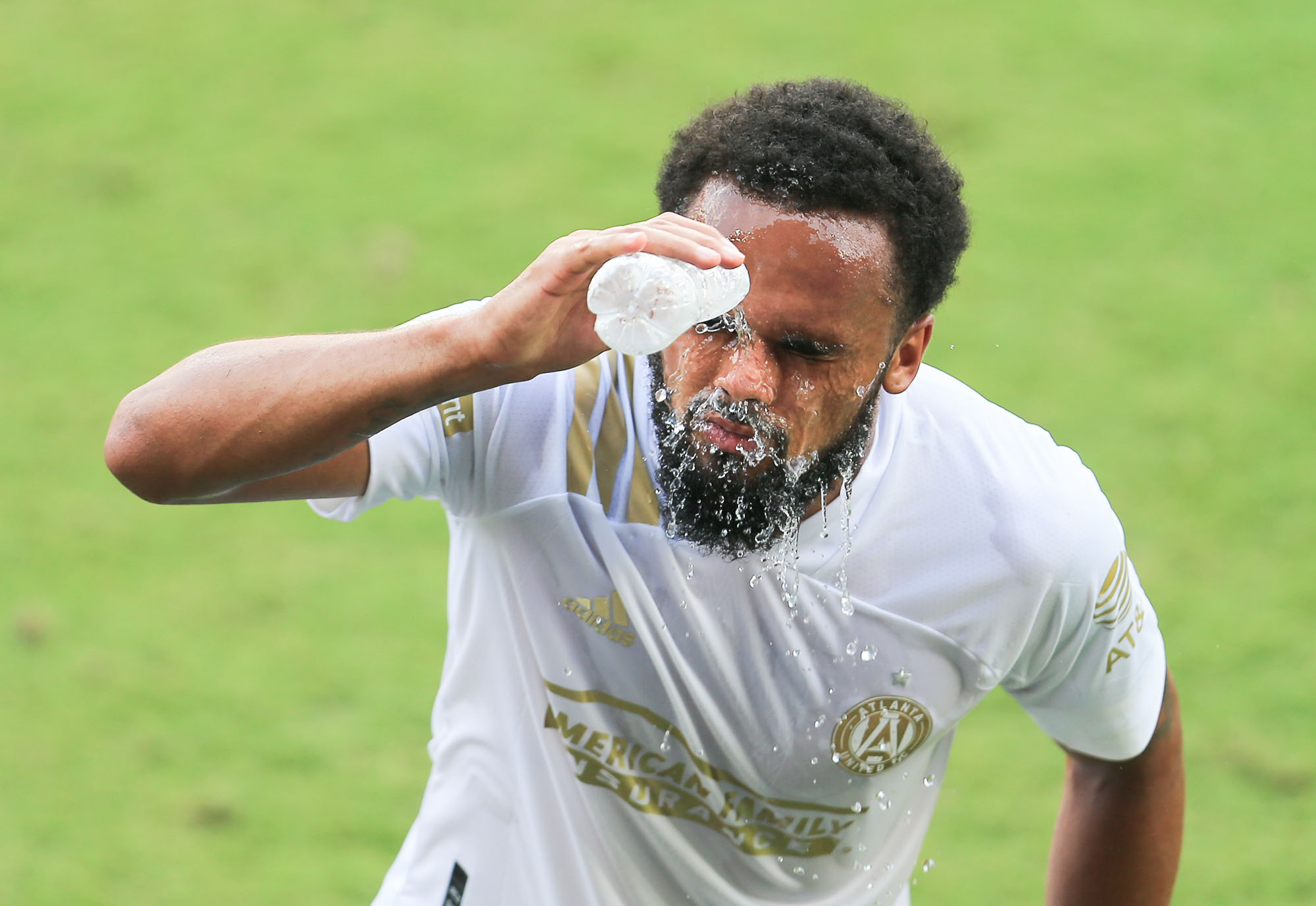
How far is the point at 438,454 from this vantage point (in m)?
2.47

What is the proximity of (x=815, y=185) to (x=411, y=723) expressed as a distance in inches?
137

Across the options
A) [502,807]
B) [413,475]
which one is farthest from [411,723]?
[413,475]

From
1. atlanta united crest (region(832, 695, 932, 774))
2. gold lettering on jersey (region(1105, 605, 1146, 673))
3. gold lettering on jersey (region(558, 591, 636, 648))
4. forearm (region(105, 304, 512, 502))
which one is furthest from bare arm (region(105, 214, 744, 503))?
gold lettering on jersey (region(1105, 605, 1146, 673))

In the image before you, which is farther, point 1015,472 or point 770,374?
point 1015,472

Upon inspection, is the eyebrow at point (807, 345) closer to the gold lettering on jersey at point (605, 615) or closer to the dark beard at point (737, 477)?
the dark beard at point (737, 477)

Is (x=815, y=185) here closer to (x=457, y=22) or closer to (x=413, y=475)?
(x=413, y=475)

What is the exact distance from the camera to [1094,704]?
2.73 m

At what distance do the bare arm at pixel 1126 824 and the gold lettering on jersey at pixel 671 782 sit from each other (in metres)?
0.58

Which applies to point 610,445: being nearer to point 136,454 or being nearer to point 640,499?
point 640,499

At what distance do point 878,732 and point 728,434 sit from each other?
2.09 feet

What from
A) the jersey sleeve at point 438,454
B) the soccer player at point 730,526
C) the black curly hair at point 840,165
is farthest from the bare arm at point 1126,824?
the jersey sleeve at point 438,454

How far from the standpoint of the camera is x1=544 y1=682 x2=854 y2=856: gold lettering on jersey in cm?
261

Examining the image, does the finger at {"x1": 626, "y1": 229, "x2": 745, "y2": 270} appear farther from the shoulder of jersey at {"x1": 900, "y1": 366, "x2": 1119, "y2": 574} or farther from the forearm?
the shoulder of jersey at {"x1": 900, "y1": 366, "x2": 1119, "y2": 574}

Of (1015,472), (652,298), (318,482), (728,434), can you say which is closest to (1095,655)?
(1015,472)
